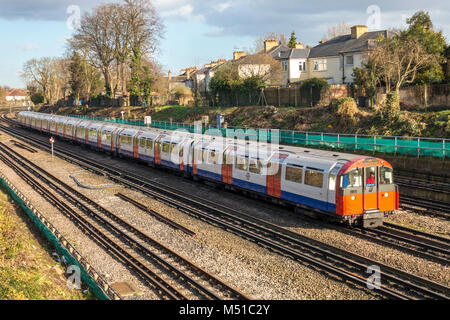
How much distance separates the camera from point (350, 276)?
12.4m

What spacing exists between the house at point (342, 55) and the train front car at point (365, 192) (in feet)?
105

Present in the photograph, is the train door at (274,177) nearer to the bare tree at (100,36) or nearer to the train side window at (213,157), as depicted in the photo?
the train side window at (213,157)

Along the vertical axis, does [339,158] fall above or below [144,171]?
above

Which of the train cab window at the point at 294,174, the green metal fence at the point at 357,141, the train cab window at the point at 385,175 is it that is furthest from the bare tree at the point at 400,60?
the train cab window at the point at 294,174

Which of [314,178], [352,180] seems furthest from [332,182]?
[314,178]

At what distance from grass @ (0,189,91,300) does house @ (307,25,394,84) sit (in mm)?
38153

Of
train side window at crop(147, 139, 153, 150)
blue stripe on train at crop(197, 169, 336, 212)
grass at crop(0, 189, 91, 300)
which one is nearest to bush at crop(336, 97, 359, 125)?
train side window at crop(147, 139, 153, 150)

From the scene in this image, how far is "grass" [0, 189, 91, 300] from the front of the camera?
36.5ft

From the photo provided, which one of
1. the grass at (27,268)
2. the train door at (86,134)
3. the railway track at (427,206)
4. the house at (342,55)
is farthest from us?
the house at (342,55)

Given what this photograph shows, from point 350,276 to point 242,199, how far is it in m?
9.96

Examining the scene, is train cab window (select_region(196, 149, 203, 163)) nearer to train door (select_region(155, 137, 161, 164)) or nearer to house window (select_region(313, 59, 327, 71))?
train door (select_region(155, 137, 161, 164))

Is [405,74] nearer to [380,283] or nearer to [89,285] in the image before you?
[380,283]

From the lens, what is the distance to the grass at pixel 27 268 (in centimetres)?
1111
